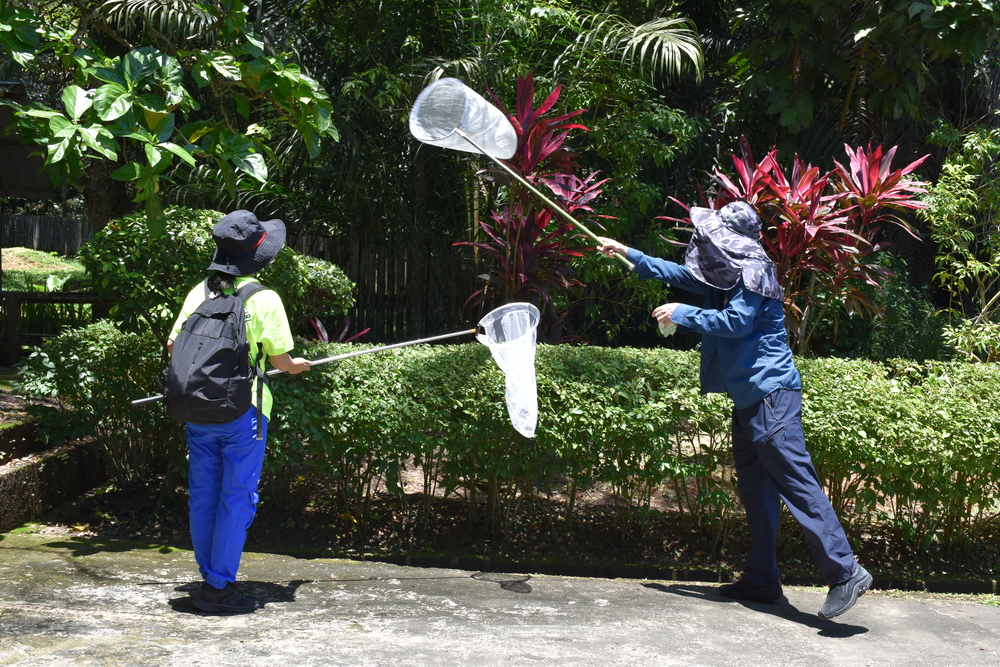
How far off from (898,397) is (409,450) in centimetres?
264

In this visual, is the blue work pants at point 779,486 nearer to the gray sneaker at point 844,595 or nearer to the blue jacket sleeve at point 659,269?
the gray sneaker at point 844,595

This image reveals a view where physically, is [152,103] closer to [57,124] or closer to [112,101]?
[112,101]

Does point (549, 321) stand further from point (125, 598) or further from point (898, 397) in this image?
point (125, 598)

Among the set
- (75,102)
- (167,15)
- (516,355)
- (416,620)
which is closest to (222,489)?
(416,620)

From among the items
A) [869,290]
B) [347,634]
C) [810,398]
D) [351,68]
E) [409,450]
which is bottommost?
[347,634]

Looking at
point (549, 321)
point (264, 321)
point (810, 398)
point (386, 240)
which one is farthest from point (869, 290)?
point (264, 321)

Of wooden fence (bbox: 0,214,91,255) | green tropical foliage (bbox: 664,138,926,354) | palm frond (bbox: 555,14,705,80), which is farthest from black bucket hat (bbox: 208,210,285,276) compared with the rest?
wooden fence (bbox: 0,214,91,255)

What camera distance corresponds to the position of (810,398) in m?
4.72

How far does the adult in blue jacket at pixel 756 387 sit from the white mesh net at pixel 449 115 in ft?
3.22

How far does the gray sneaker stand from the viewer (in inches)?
148

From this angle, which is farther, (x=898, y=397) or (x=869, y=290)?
(x=869, y=290)

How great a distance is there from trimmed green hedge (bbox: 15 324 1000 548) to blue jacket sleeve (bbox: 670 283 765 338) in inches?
33.8

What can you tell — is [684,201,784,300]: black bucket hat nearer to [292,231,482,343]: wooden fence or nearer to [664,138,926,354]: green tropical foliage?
[664,138,926,354]: green tropical foliage

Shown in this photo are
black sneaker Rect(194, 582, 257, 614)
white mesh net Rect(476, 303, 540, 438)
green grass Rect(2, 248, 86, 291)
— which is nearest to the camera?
black sneaker Rect(194, 582, 257, 614)
